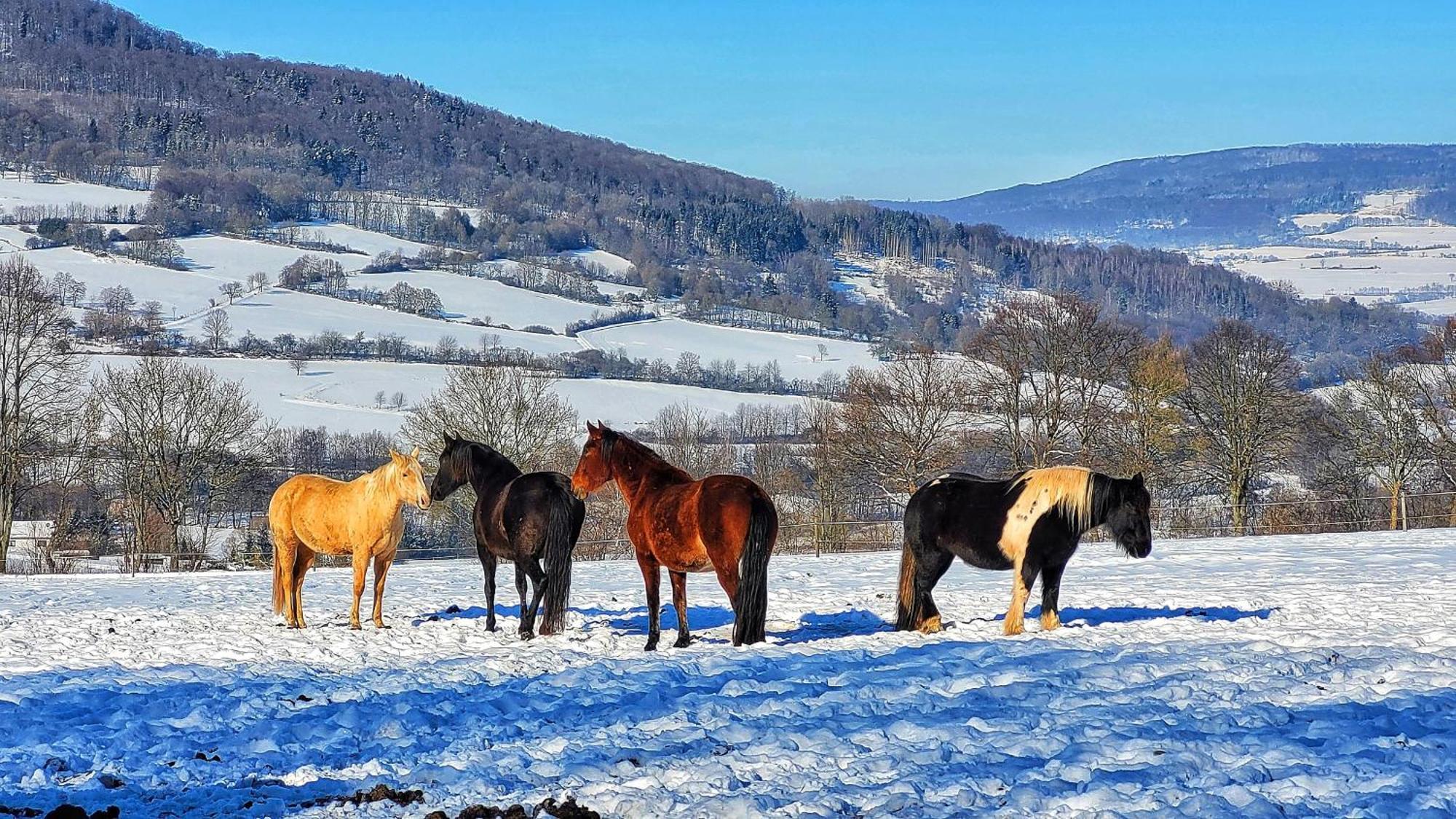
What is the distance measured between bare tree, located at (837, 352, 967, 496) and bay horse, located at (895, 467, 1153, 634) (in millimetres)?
26580

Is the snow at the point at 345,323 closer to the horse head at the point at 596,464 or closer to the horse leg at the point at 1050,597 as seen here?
the horse head at the point at 596,464

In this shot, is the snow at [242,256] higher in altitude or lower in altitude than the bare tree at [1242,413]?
higher

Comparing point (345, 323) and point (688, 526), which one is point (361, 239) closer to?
point (345, 323)

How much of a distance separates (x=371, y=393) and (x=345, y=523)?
69860 mm

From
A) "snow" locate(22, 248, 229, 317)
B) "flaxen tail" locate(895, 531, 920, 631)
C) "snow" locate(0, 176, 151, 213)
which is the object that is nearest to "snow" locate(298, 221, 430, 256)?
"snow" locate(0, 176, 151, 213)

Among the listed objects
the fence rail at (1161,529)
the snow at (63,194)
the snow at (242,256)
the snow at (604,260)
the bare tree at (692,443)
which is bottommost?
the fence rail at (1161,529)

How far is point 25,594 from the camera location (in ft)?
59.7

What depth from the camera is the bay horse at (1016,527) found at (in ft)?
37.0

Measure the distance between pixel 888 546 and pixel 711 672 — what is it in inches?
941

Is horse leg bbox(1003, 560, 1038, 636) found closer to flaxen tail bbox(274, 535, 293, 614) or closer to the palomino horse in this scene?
the palomino horse

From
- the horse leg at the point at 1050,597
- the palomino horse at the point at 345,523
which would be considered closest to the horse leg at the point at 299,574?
the palomino horse at the point at 345,523

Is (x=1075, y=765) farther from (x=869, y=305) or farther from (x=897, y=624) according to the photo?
(x=869, y=305)

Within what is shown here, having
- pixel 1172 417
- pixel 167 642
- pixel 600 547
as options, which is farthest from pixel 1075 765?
pixel 1172 417

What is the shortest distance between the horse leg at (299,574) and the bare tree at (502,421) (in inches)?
965
